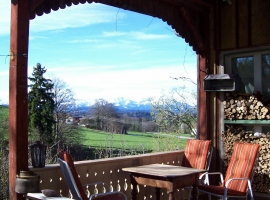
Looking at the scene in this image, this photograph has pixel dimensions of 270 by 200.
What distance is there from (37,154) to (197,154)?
2.50 meters

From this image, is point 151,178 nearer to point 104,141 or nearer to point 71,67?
point 104,141

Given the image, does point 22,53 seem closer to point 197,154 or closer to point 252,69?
point 197,154

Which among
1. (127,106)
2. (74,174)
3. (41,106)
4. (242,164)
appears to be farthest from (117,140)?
(74,174)

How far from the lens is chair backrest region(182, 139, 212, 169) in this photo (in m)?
5.59

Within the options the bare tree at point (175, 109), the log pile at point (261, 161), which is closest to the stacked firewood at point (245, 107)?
the log pile at point (261, 161)

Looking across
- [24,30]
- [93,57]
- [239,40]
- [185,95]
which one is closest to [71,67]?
[93,57]

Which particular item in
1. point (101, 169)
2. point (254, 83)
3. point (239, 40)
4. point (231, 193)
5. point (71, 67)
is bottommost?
point (231, 193)

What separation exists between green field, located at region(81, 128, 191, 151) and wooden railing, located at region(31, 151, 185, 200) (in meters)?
6.59

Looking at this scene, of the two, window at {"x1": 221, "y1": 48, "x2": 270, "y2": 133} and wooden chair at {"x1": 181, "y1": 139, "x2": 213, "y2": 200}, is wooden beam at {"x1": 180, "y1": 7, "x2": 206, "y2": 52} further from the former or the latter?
wooden chair at {"x1": 181, "y1": 139, "x2": 213, "y2": 200}

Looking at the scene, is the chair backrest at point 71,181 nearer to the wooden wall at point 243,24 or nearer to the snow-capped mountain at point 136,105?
the wooden wall at point 243,24

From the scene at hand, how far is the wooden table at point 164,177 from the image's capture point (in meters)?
4.40

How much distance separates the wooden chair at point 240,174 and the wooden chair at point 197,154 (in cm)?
37

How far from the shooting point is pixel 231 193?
4938mm

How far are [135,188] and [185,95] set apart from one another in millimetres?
9366
